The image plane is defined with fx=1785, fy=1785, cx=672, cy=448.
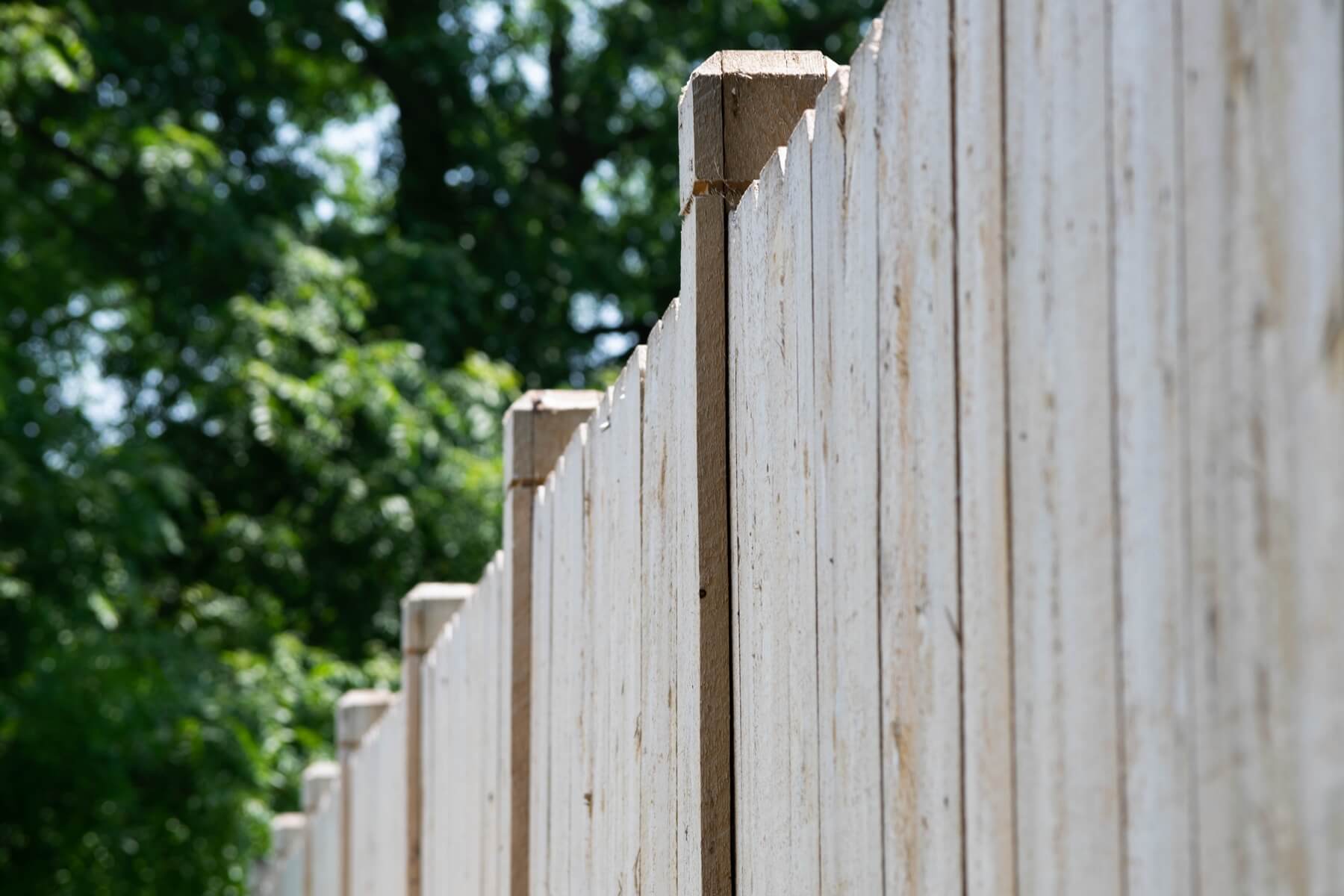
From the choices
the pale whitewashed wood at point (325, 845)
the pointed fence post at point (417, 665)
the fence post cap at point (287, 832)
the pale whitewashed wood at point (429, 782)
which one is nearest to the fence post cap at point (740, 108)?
the pale whitewashed wood at point (429, 782)

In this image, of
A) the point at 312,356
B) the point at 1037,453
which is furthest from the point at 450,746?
the point at 312,356

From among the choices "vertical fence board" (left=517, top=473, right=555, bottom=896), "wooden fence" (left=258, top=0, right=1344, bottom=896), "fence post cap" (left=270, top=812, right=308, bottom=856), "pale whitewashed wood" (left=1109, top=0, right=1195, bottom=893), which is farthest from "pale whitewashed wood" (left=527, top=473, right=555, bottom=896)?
"fence post cap" (left=270, top=812, right=308, bottom=856)

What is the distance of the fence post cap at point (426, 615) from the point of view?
14.2ft

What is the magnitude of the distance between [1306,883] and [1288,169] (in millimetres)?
292

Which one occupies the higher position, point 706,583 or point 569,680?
point 706,583

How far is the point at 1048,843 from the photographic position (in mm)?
974

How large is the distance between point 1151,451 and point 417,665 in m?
3.61

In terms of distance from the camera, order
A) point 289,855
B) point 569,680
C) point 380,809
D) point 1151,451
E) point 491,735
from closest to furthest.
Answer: point 1151,451 → point 569,680 → point 491,735 → point 380,809 → point 289,855

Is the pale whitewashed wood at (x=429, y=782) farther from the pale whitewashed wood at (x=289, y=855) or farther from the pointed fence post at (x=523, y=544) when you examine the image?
the pale whitewashed wood at (x=289, y=855)

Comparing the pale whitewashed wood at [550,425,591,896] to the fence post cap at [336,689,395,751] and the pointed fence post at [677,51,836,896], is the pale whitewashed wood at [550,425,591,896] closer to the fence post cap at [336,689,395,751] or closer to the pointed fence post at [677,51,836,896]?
the pointed fence post at [677,51,836,896]

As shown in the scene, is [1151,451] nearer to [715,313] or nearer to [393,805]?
[715,313]

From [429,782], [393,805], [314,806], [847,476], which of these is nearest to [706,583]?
[847,476]

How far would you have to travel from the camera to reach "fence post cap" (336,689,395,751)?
18.8 ft

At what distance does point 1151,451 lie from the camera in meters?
0.86
